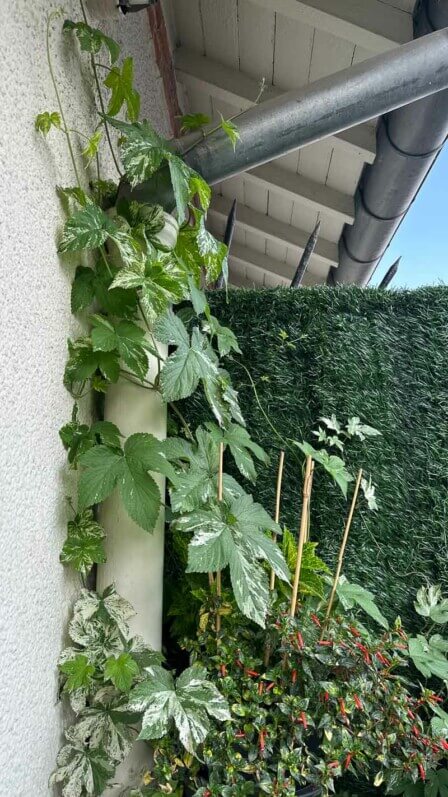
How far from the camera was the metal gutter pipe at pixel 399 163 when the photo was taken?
5.37 ft

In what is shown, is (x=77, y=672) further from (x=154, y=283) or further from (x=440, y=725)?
(x=440, y=725)

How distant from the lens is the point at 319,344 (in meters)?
1.81

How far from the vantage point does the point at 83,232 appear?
1.04 meters

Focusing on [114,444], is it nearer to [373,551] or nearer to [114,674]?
[114,674]

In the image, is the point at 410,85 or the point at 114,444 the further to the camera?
the point at 410,85

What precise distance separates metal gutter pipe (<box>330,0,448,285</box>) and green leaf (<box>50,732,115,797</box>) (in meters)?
1.83

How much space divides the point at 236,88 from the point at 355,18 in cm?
72

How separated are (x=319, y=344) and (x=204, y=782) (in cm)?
126

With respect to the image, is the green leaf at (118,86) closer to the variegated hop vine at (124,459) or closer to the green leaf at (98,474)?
the variegated hop vine at (124,459)

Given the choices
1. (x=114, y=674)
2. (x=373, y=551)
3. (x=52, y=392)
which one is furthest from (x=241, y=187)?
(x=114, y=674)

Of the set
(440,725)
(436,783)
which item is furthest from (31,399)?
(436,783)

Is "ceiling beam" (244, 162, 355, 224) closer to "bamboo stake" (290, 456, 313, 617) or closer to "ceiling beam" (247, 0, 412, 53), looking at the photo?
"ceiling beam" (247, 0, 412, 53)

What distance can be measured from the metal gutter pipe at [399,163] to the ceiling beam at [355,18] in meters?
0.09

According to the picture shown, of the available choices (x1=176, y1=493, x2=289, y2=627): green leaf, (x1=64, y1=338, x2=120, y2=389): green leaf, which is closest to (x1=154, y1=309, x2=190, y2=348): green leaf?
(x1=64, y1=338, x2=120, y2=389): green leaf
